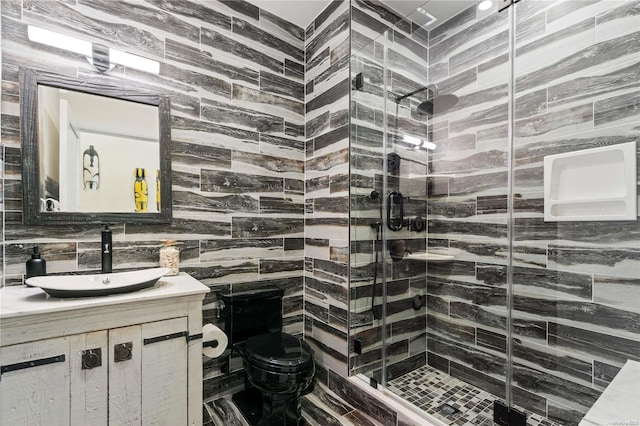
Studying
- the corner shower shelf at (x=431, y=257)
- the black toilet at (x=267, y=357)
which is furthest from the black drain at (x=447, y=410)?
the corner shower shelf at (x=431, y=257)

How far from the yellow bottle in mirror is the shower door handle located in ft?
5.10

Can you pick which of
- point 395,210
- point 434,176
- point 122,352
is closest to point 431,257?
point 395,210

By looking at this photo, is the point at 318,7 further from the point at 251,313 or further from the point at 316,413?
the point at 316,413

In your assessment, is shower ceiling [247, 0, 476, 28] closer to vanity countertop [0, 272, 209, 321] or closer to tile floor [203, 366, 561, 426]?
vanity countertop [0, 272, 209, 321]

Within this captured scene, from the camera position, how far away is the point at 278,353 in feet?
5.31

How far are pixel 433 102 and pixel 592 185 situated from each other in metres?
1.07

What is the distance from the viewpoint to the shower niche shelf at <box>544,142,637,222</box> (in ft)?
4.89

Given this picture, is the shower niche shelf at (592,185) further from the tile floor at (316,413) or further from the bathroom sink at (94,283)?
the bathroom sink at (94,283)

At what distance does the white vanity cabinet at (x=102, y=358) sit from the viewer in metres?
1.09

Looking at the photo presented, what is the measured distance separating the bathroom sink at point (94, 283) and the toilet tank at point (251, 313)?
0.54 metres

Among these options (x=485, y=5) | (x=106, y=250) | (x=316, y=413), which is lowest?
(x=316, y=413)

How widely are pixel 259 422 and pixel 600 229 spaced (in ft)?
7.14

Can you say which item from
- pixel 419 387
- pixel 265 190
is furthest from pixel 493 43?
pixel 419 387

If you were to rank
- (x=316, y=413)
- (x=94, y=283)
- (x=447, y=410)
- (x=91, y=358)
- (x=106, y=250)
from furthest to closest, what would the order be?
1. (x=316, y=413)
2. (x=447, y=410)
3. (x=106, y=250)
4. (x=94, y=283)
5. (x=91, y=358)
